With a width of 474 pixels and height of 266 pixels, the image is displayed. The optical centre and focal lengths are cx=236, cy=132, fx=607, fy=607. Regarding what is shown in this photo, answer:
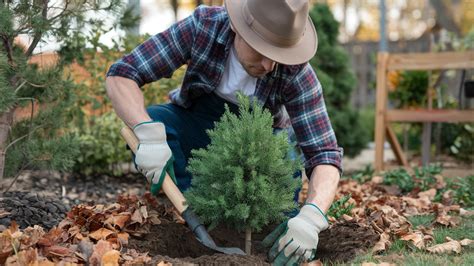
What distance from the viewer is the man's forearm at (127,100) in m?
2.71

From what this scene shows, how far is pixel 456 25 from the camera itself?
10.2 m

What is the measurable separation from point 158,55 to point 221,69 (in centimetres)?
31

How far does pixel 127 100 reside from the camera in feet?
9.01

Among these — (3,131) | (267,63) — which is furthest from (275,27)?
(3,131)

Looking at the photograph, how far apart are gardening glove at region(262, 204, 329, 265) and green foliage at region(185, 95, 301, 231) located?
8cm

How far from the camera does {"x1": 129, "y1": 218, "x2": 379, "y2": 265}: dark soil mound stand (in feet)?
8.43

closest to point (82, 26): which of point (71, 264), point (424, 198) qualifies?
point (71, 264)

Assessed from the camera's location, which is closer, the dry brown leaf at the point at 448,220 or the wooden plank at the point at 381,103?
the dry brown leaf at the point at 448,220

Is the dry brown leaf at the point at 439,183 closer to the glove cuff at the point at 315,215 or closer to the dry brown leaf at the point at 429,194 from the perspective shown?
the dry brown leaf at the point at 429,194

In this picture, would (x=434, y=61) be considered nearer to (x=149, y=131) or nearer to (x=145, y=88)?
(x=145, y=88)

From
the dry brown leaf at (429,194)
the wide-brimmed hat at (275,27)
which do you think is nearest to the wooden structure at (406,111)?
the dry brown leaf at (429,194)

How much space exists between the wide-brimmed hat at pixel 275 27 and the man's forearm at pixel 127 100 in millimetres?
586

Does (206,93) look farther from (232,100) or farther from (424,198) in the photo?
(424,198)

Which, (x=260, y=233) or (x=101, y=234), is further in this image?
(x=260, y=233)
